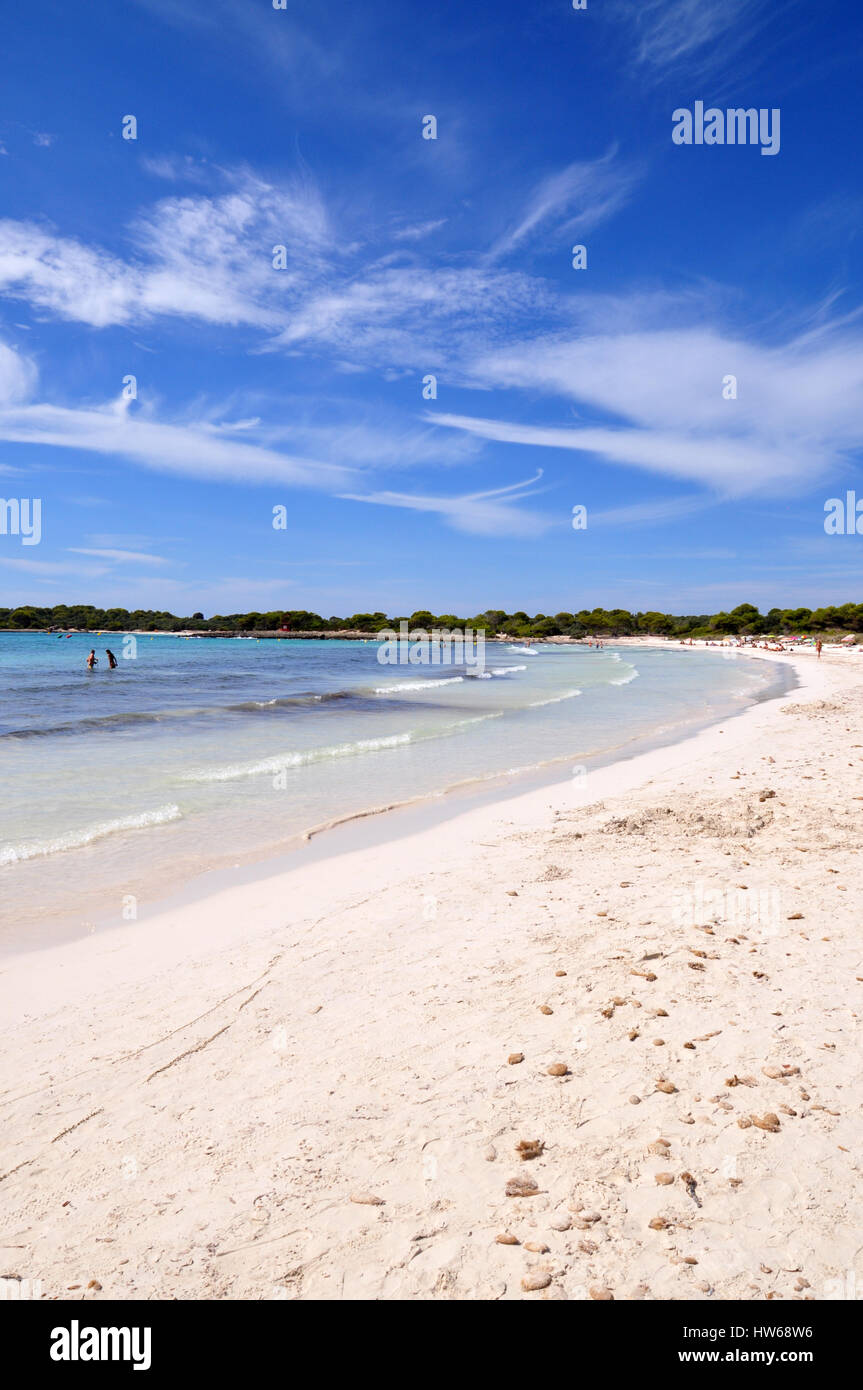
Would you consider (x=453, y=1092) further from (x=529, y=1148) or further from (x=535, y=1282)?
(x=535, y=1282)

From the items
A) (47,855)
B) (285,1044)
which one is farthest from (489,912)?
(47,855)

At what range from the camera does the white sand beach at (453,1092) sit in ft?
9.76

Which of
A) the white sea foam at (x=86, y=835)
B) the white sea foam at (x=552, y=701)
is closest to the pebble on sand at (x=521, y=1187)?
the white sea foam at (x=86, y=835)

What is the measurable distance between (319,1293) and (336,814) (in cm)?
906

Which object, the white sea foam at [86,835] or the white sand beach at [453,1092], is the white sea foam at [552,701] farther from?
the white sand beach at [453,1092]

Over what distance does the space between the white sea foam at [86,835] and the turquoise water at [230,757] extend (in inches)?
1.4

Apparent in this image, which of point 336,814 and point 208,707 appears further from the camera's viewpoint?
point 208,707

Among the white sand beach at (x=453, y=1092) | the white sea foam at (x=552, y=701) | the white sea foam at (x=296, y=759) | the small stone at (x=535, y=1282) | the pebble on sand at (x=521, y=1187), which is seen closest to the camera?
the small stone at (x=535, y=1282)

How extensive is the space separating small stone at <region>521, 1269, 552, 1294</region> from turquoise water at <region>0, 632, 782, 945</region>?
6.35 metres

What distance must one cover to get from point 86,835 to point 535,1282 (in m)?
9.20

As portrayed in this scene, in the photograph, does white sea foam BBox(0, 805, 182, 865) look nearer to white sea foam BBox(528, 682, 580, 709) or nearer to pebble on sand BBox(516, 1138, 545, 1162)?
pebble on sand BBox(516, 1138, 545, 1162)
